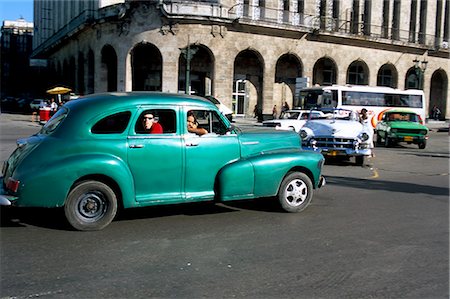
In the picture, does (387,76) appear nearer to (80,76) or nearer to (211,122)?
(80,76)

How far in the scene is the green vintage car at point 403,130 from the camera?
72.5 feet

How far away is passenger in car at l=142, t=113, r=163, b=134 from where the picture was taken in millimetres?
6840

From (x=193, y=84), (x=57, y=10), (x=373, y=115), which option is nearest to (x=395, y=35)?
(x=373, y=115)

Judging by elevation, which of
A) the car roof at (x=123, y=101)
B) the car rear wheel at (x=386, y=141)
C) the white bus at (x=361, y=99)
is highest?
the white bus at (x=361, y=99)

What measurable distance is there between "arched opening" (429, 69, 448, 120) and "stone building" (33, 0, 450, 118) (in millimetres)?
145

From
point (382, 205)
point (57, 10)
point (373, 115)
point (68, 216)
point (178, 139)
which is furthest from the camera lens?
point (57, 10)

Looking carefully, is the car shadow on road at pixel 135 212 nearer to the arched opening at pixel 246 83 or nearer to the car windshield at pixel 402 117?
the car windshield at pixel 402 117

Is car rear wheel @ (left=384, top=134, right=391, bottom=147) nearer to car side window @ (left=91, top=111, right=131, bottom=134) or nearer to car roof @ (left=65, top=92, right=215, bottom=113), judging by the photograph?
car roof @ (left=65, top=92, right=215, bottom=113)

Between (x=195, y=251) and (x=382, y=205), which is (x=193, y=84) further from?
(x=195, y=251)

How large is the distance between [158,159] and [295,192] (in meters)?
2.40

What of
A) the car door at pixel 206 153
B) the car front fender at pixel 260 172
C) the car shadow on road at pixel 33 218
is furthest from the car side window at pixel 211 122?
the car shadow on road at pixel 33 218

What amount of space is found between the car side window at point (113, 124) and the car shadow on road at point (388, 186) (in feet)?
19.4

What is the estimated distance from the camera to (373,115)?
110ft

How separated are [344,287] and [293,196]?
325 centimetres
